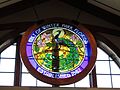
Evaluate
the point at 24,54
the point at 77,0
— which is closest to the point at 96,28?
the point at 77,0

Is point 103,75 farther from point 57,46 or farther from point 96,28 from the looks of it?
point 57,46

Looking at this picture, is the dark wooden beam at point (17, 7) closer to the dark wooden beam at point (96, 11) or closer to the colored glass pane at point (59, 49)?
the dark wooden beam at point (96, 11)

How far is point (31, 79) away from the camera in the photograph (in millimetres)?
6145

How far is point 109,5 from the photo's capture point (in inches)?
237

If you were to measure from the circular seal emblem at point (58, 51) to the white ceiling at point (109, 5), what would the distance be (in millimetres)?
967

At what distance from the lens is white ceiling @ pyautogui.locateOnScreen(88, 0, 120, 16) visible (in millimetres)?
5855

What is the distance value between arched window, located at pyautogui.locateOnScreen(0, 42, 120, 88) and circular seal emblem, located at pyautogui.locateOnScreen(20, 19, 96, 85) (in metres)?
1.00

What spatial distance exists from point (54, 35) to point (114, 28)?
166 centimetres

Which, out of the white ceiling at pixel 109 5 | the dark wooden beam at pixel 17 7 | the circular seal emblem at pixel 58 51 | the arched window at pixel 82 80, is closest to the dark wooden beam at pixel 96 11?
the white ceiling at pixel 109 5

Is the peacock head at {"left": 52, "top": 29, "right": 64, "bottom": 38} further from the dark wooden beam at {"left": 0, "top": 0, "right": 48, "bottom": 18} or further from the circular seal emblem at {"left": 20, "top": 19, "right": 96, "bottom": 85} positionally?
the dark wooden beam at {"left": 0, "top": 0, "right": 48, "bottom": 18}

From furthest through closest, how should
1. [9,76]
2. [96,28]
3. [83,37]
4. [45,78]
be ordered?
[96,28] → [9,76] → [83,37] → [45,78]

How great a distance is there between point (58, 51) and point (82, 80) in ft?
3.82

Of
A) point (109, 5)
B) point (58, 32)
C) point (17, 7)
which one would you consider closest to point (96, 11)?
point (109, 5)

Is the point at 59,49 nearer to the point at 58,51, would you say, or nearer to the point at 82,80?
the point at 58,51
